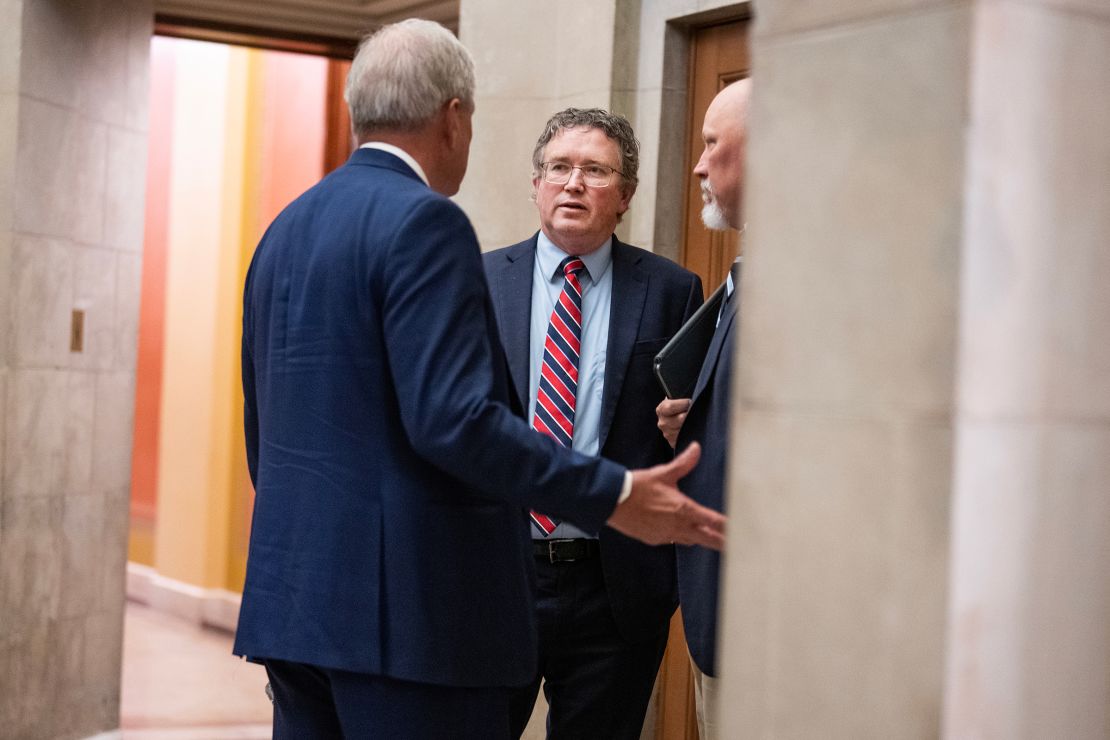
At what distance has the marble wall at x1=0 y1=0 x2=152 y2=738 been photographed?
14.2ft

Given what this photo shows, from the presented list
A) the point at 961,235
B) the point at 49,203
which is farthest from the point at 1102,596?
the point at 49,203

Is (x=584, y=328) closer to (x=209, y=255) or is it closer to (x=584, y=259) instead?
(x=584, y=259)

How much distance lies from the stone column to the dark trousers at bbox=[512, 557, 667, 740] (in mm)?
1209

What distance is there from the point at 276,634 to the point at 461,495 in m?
0.32

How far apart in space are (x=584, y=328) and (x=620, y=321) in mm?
88

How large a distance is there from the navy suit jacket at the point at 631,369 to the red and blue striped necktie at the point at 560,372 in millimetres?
46

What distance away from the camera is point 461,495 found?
1891 mm

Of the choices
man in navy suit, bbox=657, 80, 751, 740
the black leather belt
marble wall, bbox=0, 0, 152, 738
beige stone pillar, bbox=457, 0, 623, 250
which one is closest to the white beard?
man in navy suit, bbox=657, 80, 751, 740

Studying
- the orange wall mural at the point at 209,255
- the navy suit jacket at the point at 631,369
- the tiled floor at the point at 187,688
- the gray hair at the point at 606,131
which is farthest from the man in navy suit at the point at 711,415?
the orange wall mural at the point at 209,255

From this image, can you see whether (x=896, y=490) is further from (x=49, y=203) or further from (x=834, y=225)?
(x=49, y=203)

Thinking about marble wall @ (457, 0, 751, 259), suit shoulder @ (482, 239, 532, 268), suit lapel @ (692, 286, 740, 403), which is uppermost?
marble wall @ (457, 0, 751, 259)

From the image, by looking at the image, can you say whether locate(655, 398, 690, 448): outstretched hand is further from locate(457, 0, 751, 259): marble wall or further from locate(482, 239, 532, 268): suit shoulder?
locate(457, 0, 751, 259): marble wall

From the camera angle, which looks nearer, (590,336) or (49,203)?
(590,336)

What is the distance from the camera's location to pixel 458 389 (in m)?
1.76
